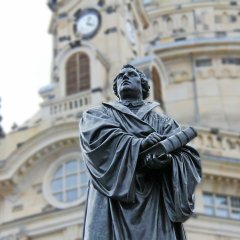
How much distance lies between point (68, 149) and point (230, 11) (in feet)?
63.4

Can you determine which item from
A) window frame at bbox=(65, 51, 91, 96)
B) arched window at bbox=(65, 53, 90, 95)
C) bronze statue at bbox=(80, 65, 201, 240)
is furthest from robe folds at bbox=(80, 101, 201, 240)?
arched window at bbox=(65, 53, 90, 95)

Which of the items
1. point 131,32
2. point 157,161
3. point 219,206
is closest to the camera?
point 157,161

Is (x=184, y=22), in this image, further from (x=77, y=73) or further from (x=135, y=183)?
(x=135, y=183)

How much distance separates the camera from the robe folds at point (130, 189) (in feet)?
19.1

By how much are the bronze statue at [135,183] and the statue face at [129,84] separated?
1.39 ft

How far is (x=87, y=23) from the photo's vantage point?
113ft

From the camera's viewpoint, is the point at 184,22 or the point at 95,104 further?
the point at 184,22

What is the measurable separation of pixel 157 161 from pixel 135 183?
246 mm

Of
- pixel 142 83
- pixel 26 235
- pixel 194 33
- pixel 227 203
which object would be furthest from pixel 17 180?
pixel 142 83

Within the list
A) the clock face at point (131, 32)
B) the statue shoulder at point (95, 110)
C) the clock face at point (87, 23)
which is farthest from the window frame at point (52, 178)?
the statue shoulder at point (95, 110)

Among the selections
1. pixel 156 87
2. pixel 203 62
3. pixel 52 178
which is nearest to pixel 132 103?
pixel 52 178

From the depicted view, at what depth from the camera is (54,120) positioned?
1174 inches

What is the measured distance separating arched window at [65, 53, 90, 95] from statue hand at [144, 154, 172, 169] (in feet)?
84.6

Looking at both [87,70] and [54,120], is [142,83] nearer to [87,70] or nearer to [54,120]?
[54,120]
